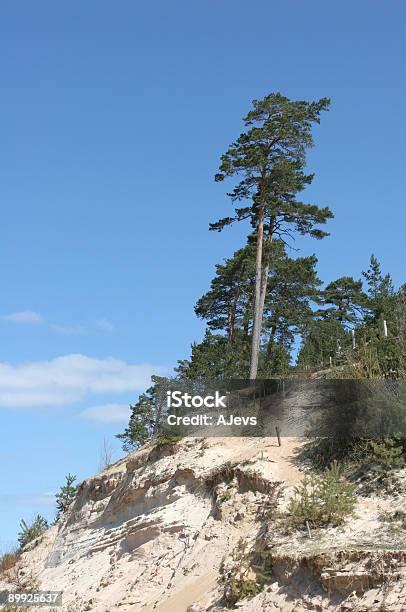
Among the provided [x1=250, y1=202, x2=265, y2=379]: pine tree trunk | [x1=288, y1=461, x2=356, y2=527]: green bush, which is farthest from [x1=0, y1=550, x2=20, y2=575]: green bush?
[x1=288, y1=461, x2=356, y2=527]: green bush

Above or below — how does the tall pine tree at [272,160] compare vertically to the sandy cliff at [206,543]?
above

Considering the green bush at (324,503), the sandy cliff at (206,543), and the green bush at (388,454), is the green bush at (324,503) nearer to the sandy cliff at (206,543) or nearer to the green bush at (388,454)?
the sandy cliff at (206,543)

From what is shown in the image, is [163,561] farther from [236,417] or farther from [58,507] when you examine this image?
[58,507]

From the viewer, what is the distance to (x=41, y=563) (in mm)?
22266

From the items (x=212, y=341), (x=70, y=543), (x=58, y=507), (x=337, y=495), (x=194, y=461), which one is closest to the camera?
(x=337, y=495)

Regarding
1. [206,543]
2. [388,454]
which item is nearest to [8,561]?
[206,543]

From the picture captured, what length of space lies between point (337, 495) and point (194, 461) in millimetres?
5423

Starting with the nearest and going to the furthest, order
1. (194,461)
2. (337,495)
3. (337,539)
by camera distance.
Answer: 1. (337,539)
2. (337,495)
3. (194,461)

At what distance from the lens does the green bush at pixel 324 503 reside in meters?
12.7

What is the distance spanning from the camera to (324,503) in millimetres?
13117

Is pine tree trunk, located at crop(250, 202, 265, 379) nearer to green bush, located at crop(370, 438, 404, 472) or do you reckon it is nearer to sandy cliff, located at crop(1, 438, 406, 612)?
sandy cliff, located at crop(1, 438, 406, 612)

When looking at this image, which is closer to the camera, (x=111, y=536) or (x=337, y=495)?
(x=337, y=495)

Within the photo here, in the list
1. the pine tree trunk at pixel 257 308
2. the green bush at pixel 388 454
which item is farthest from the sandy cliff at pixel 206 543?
the pine tree trunk at pixel 257 308

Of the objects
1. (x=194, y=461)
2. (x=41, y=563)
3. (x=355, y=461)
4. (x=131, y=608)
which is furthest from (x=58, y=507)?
(x=355, y=461)
